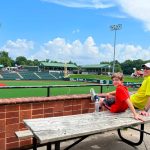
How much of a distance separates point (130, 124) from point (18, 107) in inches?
68.0

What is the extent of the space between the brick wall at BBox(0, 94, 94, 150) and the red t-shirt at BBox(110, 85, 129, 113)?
0.95 m

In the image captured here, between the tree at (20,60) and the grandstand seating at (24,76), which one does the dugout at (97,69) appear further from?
the grandstand seating at (24,76)

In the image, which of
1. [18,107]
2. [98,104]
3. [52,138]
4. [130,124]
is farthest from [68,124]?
[98,104]

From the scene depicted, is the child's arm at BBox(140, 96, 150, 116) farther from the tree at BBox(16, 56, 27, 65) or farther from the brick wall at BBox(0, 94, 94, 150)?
the tree at BBox(16, 56, 27, 65)

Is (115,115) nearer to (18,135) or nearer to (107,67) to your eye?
(18,135)

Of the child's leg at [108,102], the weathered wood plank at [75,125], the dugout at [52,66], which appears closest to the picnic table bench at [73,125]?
the weathered wood plank at [75,125]

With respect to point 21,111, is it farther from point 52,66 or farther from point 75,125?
point 52,66

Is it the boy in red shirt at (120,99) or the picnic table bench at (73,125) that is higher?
the boy in red shirt at (120,99)

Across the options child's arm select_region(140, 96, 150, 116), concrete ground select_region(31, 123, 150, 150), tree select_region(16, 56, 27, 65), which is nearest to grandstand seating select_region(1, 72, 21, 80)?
concrete ground select_region(31, 123, 150, 150)

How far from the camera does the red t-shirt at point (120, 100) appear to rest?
14.4 ft

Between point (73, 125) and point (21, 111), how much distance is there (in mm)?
1306

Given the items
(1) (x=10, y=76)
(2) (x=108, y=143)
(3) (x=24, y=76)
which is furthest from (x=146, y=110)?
(3) (x=24, y=76)

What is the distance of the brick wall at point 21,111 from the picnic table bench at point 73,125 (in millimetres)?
810

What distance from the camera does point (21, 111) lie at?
4551mm
